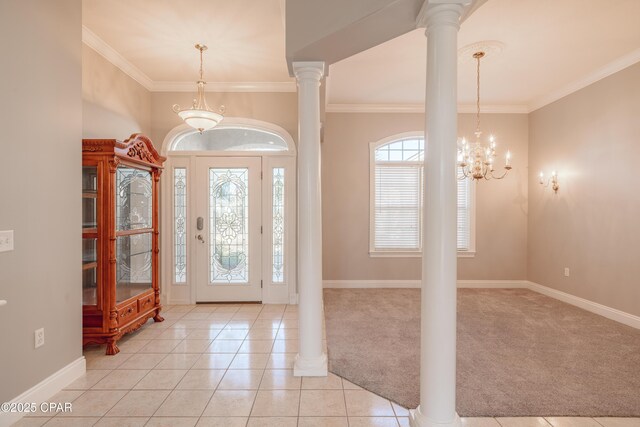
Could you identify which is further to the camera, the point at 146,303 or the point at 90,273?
the point at 146,303

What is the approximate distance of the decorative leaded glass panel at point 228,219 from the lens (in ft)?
15.0

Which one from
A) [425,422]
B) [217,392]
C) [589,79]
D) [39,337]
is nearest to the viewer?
[425,422]

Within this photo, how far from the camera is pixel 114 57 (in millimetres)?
3695

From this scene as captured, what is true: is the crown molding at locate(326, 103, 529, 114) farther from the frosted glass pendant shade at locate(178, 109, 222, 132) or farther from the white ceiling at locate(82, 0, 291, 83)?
the frosted glass pendant shade at locate(178, 109, 222, 132)

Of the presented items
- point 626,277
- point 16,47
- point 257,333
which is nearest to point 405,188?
point 626,277

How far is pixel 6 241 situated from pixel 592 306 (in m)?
6.05

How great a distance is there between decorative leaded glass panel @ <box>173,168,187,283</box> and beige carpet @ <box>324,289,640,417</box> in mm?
2262

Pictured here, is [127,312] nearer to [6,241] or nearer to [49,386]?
[49,386]

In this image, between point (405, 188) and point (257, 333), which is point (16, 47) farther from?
point (405, 188)

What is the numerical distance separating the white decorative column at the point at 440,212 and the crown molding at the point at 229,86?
2991 mm

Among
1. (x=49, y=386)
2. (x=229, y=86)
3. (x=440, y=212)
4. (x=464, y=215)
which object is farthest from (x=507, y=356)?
(x=229, y=86)

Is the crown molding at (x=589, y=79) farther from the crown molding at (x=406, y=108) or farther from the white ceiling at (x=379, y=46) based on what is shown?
the crown molding at (x=406, y=108)

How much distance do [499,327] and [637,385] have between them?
4.18 feet

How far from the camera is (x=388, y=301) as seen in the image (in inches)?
185
